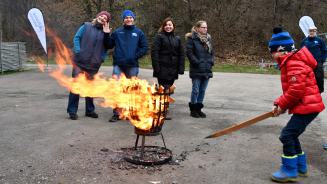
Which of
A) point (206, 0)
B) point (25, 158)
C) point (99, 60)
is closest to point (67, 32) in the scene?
point (206, 0)

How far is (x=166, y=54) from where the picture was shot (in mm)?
8305

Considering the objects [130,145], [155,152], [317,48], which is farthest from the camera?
[317,48]

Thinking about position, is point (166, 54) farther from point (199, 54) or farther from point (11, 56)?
point (11, 56)

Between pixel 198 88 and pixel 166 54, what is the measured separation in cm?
100

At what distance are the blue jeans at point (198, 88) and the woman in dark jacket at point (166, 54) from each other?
0.43 metres

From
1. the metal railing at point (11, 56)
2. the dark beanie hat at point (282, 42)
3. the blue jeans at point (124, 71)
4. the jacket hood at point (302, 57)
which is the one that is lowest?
the metal railing at point (11, 56)

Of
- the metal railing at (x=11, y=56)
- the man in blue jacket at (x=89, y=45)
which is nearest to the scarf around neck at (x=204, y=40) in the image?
the man in blue jacket at (x=89, y=45)

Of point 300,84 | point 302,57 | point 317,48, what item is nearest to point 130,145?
point 300,84

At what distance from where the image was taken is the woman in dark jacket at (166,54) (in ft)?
26.9

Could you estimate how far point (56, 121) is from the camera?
8.10 metres

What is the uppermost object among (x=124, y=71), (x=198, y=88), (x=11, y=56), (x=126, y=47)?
(x=126, y=47)

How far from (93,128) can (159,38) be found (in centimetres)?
222

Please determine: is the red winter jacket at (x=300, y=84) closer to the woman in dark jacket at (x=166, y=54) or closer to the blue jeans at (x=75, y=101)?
the woman in dark jacket at (x=166, y=54)

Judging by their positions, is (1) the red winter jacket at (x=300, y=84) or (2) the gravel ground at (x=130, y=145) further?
(2) the gravel ground at (x=130, y=145)
